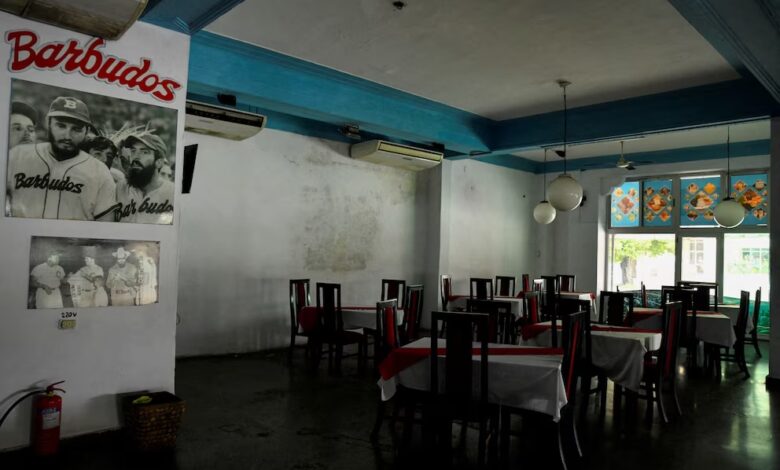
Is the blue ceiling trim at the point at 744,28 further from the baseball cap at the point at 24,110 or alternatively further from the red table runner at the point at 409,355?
the baseball cap at the point at 24,110

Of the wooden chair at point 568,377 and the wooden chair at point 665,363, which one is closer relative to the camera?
the wooden chair at point 568,377

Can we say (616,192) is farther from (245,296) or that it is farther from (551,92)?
(245,296)

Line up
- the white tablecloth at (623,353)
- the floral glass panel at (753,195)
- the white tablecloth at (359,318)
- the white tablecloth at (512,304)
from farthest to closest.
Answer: the floral glass panel at (753,195)
the white tablecloth at (512,304)
the white tablecloth at (359,318)
the white tablecloth at (623,353)

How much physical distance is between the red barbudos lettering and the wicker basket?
2.07 metres

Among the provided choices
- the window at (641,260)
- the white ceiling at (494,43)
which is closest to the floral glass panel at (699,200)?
the window at (641,260)

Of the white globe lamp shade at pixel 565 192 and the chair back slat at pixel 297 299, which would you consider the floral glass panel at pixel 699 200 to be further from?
the chair back slat at pixel 297 299

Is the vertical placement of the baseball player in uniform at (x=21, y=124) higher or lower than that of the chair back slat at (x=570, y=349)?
higher

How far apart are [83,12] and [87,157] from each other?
894 mm

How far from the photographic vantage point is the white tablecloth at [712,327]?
19.1 ft

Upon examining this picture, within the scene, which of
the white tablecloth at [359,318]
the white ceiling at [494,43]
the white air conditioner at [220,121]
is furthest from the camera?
the white tablecloth at [359,318]

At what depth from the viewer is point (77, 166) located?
3463 mm

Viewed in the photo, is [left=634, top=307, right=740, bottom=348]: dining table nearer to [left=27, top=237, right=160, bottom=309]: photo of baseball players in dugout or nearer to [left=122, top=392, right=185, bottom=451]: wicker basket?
[left=122, top=392, right=185, bottom=451]: wicker basket

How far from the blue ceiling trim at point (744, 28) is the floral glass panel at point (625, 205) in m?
5.84

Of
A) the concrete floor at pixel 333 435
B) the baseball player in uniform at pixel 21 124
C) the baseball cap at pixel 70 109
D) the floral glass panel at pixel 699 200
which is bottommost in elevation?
the concrete floor at pixel 333 435
